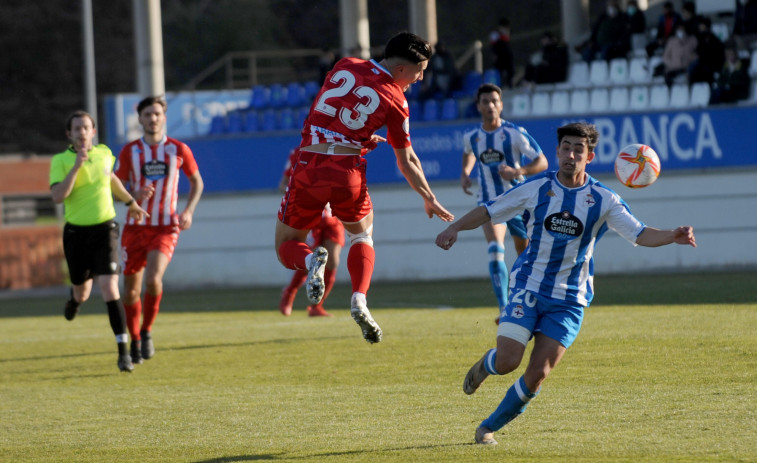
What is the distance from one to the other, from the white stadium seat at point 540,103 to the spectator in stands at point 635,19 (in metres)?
2.27

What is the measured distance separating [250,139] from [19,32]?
33.1m

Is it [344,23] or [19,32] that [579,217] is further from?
[19,32]

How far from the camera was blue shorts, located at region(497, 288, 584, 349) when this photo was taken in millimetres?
5809

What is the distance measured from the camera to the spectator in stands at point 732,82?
17078 millimetres

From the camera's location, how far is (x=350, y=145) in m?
6.80

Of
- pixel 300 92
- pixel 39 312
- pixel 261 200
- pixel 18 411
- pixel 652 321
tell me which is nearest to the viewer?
pixel 18 411

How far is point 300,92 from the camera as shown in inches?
913

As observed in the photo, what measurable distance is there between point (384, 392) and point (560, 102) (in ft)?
40.3

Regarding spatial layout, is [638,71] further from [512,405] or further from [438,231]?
[512,405]

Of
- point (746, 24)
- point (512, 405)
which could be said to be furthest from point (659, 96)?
point (512, 405)

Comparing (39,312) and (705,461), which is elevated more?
(705,461)

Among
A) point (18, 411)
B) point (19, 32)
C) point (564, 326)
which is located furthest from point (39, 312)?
point (19, 32)

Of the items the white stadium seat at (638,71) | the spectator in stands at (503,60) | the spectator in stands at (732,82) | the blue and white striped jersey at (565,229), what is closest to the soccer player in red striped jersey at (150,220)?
the blue and white striped jersey at (565,229)

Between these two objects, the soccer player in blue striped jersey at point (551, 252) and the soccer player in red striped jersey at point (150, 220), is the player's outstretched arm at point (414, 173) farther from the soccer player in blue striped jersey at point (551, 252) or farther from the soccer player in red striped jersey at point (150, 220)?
the soccer player in red striped jersey at point (150, 220)
